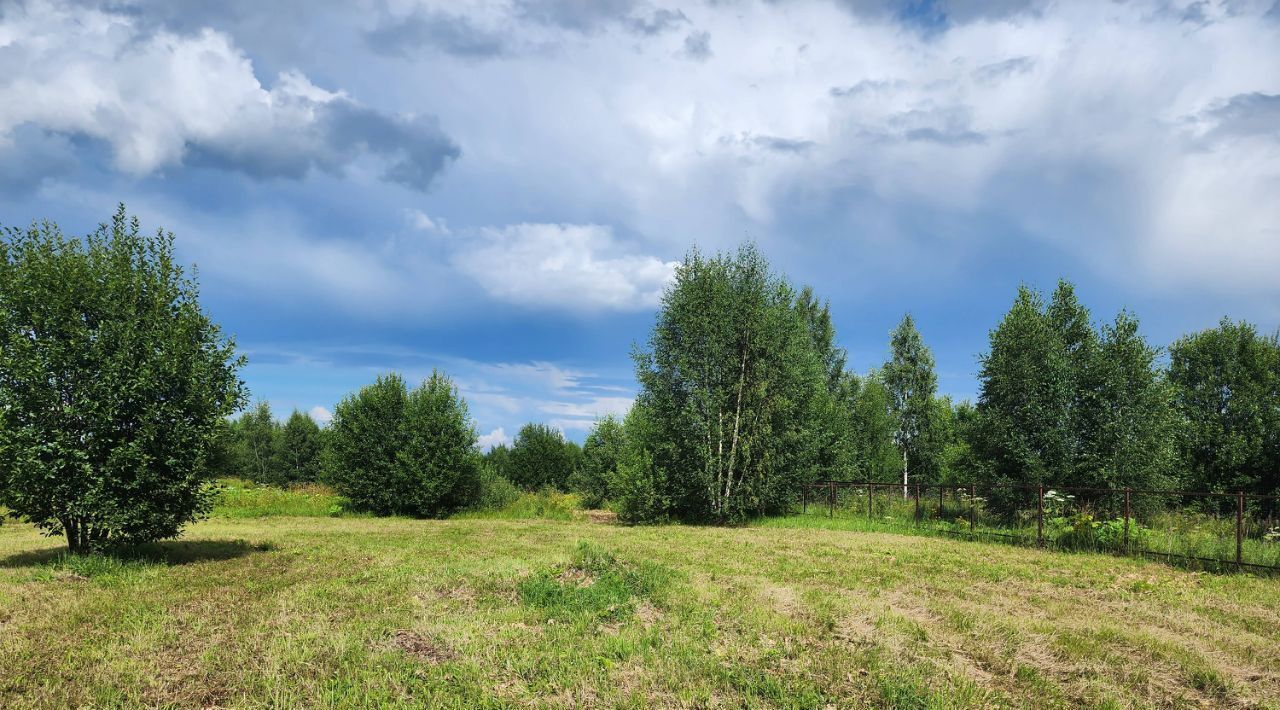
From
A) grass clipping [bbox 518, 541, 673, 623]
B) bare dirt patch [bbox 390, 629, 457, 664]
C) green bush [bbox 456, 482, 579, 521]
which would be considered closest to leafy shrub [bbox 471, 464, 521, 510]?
green bush [bbox 456, 482, 579, 521]

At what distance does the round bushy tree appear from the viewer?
45.7 meters

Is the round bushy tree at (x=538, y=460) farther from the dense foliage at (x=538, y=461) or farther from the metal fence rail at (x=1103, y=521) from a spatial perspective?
the metal fence rail at (x=1103, y=521)

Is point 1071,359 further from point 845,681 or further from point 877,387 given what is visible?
point 845,681

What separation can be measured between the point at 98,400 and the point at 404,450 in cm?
1674

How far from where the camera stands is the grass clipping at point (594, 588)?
7.54m

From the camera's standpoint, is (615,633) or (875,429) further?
(875,429)

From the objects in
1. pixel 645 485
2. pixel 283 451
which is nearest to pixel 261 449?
pixel 283 451

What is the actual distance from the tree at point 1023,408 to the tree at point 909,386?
17.1 meters

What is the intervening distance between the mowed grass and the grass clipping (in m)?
0.04

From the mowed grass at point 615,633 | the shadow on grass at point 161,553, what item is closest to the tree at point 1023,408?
the mowed grass at point 615,633

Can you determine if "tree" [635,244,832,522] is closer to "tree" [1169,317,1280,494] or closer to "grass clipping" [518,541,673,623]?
"grass clipping" [518,541,673,623]

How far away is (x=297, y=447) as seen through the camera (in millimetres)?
56531

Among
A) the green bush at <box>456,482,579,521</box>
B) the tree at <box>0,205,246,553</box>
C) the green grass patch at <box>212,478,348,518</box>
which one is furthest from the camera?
the green bush at <box>456,482,579,521</box>

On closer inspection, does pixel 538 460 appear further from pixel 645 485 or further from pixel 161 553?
pixel 161 553
